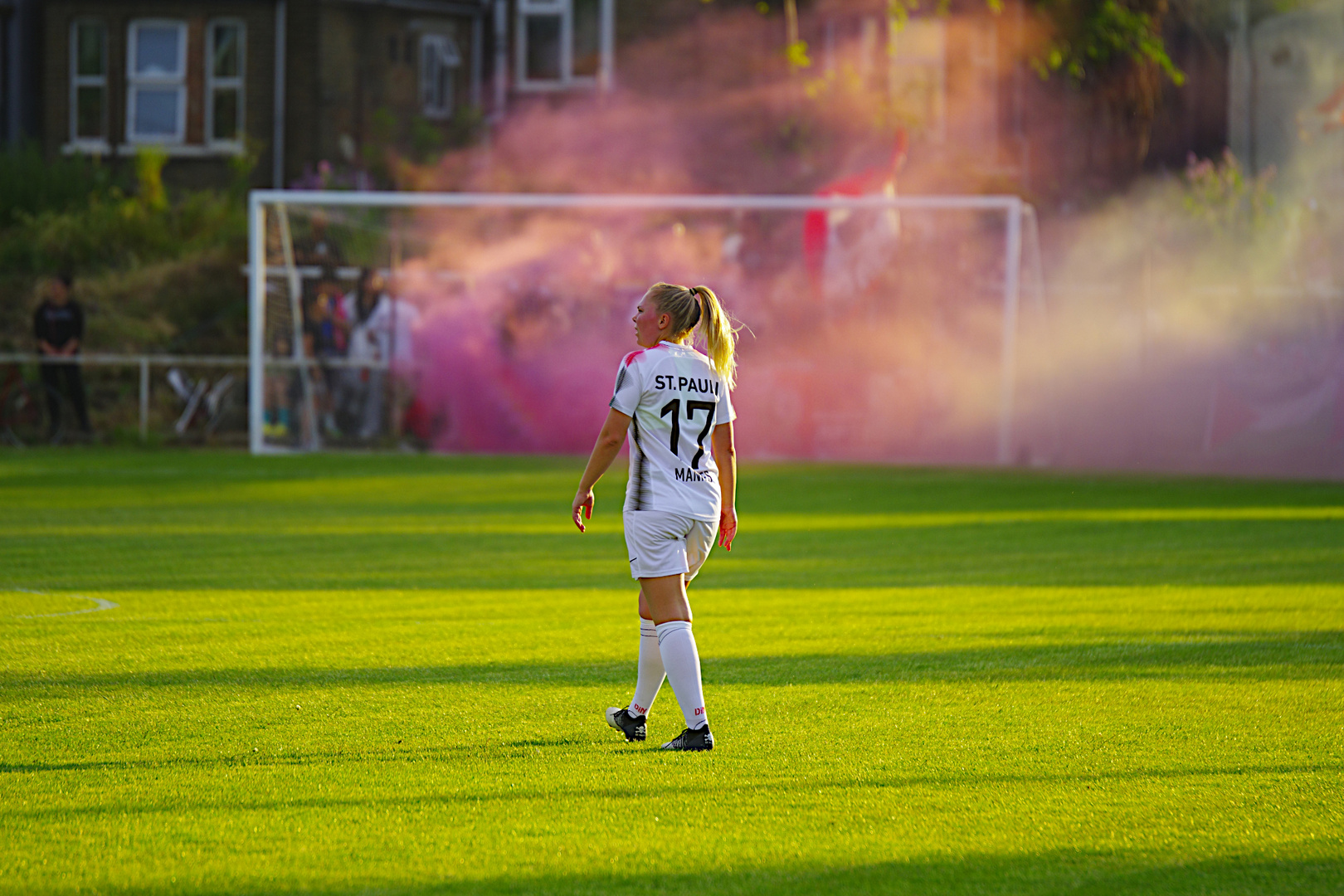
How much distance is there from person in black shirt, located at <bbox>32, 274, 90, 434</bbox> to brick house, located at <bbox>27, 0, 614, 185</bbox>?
9.24m

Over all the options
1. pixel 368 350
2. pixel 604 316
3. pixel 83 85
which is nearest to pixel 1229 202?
pixel 604 316

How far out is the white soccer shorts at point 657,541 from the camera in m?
5.44

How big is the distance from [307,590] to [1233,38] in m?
29.7

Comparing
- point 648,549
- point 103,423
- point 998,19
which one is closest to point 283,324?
point 103,423

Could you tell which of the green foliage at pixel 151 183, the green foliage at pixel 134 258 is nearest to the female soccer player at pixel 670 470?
the green foliage at pixel 134 258

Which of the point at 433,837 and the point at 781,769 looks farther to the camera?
the point at 781,769

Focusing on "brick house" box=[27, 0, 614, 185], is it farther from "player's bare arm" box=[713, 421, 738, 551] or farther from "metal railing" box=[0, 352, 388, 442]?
"player's bare arm" box=[713, 421, 738, 551]

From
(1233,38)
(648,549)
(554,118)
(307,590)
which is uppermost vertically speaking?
(1233,38)

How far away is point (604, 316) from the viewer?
68.9 ft

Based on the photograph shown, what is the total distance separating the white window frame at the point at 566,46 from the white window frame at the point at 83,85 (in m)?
7.62

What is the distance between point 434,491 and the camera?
654 inches

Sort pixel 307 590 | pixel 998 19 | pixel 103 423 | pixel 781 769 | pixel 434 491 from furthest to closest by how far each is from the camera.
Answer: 1. pixel 998 19
2. pixel 103 423
3. pixel 434 491
4. pixel 307 590
5. pixel 781 769

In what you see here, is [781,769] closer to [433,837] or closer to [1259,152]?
[433,837]

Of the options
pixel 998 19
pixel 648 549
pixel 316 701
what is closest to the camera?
pixel 648 549
